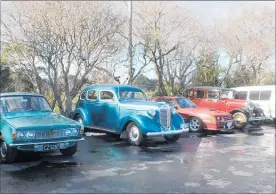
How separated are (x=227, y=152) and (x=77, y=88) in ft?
30.2

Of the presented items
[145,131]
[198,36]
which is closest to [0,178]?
[145,131]

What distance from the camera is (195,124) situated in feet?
45.6

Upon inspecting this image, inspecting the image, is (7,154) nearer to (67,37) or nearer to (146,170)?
(146,170)

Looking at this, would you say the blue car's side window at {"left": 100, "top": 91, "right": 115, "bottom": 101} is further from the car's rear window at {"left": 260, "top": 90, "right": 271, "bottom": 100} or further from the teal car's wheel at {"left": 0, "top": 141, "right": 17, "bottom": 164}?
the car's rear window at {"left": 260, "top": 90, "right": 271, "bottom": 100}

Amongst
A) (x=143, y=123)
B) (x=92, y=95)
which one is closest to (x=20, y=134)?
(x=143, y=123)

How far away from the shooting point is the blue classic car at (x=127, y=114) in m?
10.2

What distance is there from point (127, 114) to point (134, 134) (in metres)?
0.64

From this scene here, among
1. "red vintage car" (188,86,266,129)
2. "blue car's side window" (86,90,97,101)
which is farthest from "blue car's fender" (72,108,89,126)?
"red vintage car" (188,86,266,129)

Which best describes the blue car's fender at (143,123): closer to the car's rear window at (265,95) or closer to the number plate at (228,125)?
the number plate at (228,125)

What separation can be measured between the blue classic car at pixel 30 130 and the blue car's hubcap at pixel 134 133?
93.3 inches

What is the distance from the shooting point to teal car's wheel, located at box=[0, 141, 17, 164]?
7.39 m

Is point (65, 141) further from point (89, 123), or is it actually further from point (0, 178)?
point (89, 123)

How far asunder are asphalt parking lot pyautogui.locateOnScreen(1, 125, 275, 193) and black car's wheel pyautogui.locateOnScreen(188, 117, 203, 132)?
302 cm

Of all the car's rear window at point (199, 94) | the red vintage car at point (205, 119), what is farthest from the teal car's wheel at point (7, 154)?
the car's rear window at point (199, 94)
